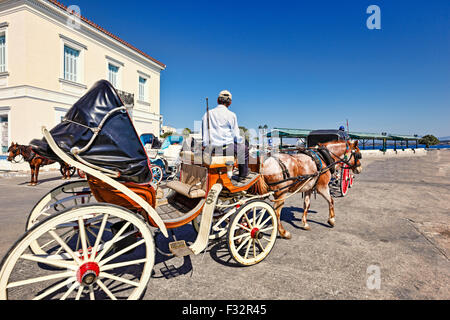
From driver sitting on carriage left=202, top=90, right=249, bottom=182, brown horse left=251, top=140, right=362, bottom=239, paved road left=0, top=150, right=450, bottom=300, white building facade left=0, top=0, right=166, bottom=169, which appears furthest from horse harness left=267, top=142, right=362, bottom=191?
white building facade left=0, top=0, right=166, bottom=169

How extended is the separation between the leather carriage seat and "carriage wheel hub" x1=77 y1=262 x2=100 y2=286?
1.17 metres

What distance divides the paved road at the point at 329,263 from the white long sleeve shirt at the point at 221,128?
170 centimetres

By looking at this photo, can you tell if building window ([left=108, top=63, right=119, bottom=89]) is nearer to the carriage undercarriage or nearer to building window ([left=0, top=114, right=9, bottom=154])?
building window ([left=0, top=114, right=9, bottom=154])

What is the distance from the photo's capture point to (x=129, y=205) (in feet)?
7.59

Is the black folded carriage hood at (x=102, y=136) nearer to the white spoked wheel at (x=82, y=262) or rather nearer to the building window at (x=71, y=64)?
the white spoked wheel at (x=82, y=262)

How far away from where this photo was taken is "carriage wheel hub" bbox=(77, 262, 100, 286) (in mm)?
1816

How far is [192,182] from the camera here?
3.30 metres

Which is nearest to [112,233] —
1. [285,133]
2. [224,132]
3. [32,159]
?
[224,132]

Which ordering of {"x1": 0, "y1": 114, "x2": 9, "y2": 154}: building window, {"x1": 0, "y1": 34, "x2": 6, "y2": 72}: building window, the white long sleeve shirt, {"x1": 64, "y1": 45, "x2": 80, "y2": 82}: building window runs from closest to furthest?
1. the white long sleeve shirt
2. {"x1": 0, "y1": 34, "x2": 6, "y2": 72}: building window
3. {"x1": 0, "y1": 114, "x2": 9, "y2": 154}: building window
4. {"x1": 64, "y1": 45, "x2": 80, "y2": 82}: building window

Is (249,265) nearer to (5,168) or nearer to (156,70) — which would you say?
(5,168)

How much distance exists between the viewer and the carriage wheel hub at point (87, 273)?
71.5 inches

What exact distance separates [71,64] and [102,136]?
14850 mm
